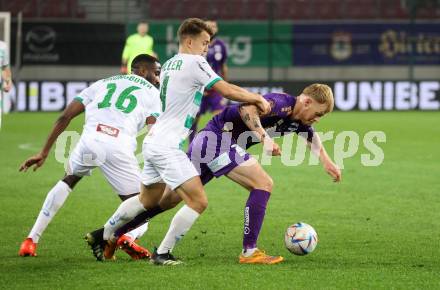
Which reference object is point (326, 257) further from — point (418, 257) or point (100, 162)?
point (100, 162)

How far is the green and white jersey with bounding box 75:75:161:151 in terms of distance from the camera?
27.3 ft

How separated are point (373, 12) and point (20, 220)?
22786 mm

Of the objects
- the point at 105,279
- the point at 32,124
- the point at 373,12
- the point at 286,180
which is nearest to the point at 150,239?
the point at 105,279

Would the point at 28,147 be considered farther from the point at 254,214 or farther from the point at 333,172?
the point at 254,214

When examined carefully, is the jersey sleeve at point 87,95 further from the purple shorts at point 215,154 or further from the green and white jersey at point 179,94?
the purple shorts at point 215,154

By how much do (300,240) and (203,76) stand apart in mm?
1647

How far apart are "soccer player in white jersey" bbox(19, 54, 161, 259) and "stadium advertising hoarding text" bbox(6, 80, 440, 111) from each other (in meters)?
20.6

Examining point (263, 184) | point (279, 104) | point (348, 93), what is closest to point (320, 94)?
point (279, 104)

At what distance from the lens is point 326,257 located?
8266mm

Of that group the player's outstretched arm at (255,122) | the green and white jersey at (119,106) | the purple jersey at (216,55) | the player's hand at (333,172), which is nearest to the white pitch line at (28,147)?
the purple jersey at (216,55)

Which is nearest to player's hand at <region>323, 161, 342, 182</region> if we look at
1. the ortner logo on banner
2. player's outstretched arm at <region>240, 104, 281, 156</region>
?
player's outstretched arm at <region>240, 104, 281, 156</region>

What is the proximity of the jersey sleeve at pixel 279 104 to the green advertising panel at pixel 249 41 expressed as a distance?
2184 centimetres

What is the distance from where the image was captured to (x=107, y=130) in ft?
27.4

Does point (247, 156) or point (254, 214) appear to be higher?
point (247, 156)
